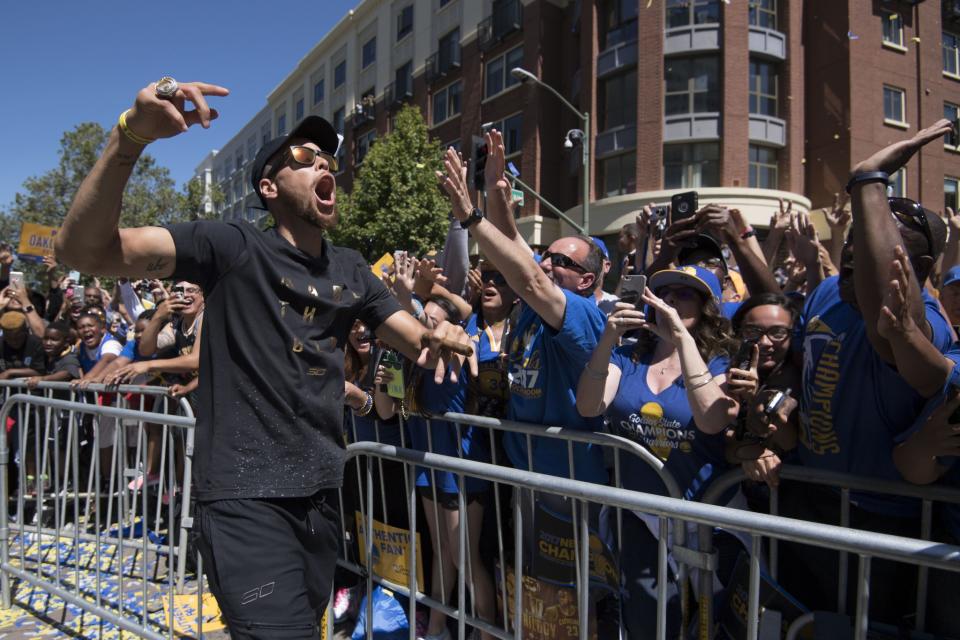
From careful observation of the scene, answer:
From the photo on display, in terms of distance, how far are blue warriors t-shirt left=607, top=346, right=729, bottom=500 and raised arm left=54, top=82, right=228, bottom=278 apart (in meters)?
1.98

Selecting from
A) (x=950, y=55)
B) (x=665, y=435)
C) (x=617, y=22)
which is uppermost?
(x=617, y=22)

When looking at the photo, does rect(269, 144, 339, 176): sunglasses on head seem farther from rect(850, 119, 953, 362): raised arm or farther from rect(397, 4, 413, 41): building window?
rect(397, 4, 413, 41): building window

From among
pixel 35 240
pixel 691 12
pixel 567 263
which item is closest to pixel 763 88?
pixel 691 12

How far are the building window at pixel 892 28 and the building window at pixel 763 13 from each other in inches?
150

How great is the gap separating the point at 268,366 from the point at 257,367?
0.11 ft

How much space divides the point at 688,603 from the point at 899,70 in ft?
87.7

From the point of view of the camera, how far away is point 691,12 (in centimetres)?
2162

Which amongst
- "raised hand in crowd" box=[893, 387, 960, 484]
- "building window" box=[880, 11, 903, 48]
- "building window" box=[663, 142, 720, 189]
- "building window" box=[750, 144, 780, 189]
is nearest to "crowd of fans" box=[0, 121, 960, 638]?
"raised hand in crowd" box=[893, 387, 960, 484]

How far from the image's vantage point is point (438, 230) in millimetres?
25094

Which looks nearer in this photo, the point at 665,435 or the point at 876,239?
the point at 876,239

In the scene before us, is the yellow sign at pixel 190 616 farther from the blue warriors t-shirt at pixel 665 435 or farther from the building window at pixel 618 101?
the building window at pixel 618 101

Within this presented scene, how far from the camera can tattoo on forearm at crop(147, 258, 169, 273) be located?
6.32ft

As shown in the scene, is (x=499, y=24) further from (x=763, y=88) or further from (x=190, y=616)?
(x=190, y=616)

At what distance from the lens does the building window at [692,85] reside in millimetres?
21688
